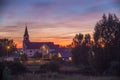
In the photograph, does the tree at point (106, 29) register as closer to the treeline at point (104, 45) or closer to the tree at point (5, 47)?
the treeline at point (104, 45)

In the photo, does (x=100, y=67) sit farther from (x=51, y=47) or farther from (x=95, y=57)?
(x=51, y=47)

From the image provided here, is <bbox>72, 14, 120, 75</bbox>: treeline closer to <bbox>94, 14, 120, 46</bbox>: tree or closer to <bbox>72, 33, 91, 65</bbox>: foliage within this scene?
<bbox>94, 14, 120, 46</bbox>: tree

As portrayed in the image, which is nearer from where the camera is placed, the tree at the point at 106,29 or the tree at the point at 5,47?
the tree at the point at 5,47

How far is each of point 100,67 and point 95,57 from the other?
78cm

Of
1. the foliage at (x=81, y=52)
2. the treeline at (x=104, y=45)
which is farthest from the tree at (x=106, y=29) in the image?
the foliage at (x=81, y=52)

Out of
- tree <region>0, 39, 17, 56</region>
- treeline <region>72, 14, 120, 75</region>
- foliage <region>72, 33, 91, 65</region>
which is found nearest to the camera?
tree <region>0, 39, 17, 56</region>

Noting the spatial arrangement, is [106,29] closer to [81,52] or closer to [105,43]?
[105,43]

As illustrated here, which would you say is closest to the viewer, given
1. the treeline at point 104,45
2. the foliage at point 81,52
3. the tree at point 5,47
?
the tree at point 5,47

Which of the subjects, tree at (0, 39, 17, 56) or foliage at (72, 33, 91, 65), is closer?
tree at (0, 39, 17, 56)

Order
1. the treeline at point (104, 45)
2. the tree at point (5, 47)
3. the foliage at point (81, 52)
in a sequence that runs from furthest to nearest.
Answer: the foliage at point (81, 52) < the treeline at point (104, 45) < the tree at point (5, 47)

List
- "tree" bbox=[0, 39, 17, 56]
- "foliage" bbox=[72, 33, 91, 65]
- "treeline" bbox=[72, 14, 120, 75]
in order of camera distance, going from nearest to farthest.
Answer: "tree" bbox=[0, 39, 17, 56], "treeline" bbox=[72, 14, 120, 75], "foliage" bbox=[72, 33, 91, 65]

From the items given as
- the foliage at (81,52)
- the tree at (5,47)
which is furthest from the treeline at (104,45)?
the tree at (5,47)

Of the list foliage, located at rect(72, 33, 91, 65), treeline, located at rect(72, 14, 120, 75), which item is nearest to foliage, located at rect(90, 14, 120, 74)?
treeline, located at rect(72, 14, 120, 75)

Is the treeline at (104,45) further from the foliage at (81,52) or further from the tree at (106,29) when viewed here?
the foliage at (81,52)
